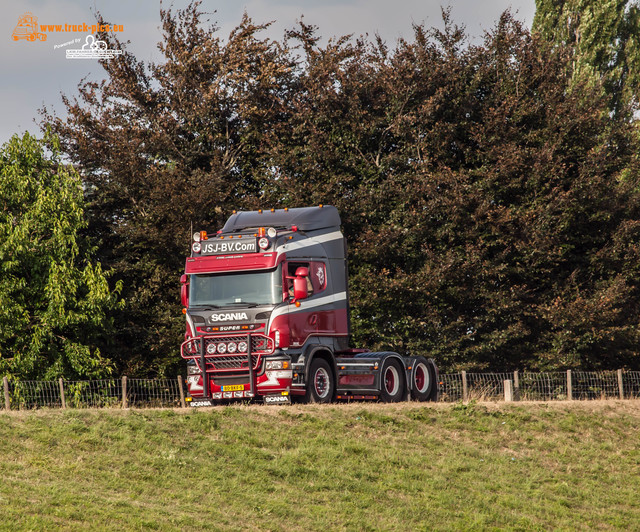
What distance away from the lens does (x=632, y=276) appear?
32.9 m

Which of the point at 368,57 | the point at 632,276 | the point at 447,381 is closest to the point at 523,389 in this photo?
the point at 447,381

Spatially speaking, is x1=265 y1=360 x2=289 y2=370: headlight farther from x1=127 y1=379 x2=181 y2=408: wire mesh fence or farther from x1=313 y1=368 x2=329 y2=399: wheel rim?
x1=127 y1=379 x2=181 y2=408: wire mesh fence

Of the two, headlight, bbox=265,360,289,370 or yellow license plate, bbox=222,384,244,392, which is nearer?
headlight, bbox=265,360,289,370

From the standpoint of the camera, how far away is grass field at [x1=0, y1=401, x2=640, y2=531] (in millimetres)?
12086

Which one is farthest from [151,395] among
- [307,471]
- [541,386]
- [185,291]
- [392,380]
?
[541,386]

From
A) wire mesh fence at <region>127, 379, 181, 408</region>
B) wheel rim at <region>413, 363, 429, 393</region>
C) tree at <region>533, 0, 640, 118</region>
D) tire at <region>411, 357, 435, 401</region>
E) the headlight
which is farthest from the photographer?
tree at <region>533, 0, 640, 118</region>

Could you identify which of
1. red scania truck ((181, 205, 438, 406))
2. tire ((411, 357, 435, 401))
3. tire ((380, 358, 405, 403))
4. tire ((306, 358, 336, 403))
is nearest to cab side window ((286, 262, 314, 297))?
red scania truck ((181, 205, 438, 406))

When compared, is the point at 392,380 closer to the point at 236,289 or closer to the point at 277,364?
the point at 277,364

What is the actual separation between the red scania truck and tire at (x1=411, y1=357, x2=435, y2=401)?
2.76m

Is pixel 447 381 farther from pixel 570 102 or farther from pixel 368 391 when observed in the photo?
pixel 570 102

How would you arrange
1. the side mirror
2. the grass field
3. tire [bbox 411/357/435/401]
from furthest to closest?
1. tire [bbox 411/357/435/401]
2. the side mirror
3. the grass field

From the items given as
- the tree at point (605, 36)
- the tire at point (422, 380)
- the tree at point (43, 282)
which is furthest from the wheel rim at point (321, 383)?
the tree at point (605, 36)

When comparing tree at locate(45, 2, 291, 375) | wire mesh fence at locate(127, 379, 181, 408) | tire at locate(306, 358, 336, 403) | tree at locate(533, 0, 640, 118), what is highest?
tree at locate(533, 0, 640, 118)

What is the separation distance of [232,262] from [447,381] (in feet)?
36.2
